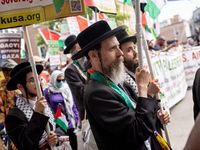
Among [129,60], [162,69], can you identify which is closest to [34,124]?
[129,60]

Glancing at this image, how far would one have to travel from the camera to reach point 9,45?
4984mm

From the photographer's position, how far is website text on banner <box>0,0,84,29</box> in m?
2.17

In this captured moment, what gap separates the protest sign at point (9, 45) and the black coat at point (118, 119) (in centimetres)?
405

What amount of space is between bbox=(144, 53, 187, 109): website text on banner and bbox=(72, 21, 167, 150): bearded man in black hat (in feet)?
12.8

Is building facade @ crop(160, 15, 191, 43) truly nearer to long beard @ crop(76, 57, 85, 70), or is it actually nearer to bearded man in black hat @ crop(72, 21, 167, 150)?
long beard @ crop(76, 57, 85, 70)

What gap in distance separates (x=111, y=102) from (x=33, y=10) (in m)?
1.48

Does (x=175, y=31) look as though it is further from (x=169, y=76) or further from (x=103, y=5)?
(x=103, y=5)

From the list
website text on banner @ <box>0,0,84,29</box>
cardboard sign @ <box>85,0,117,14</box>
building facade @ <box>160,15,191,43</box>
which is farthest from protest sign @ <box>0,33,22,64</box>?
building facade @ <box>160,15,191,43</box>

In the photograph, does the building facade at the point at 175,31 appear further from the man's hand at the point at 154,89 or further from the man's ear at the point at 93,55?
the man's ear at the point at 93,55

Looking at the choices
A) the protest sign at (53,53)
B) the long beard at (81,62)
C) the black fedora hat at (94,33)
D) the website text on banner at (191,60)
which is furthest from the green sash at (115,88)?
the website text on banner at (191,60)

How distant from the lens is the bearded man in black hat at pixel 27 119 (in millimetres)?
2188

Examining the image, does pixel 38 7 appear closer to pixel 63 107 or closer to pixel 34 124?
pixel 34 124

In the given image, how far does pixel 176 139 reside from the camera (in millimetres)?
4285

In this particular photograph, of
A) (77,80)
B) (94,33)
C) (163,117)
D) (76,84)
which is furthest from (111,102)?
Answer: (77,80)
